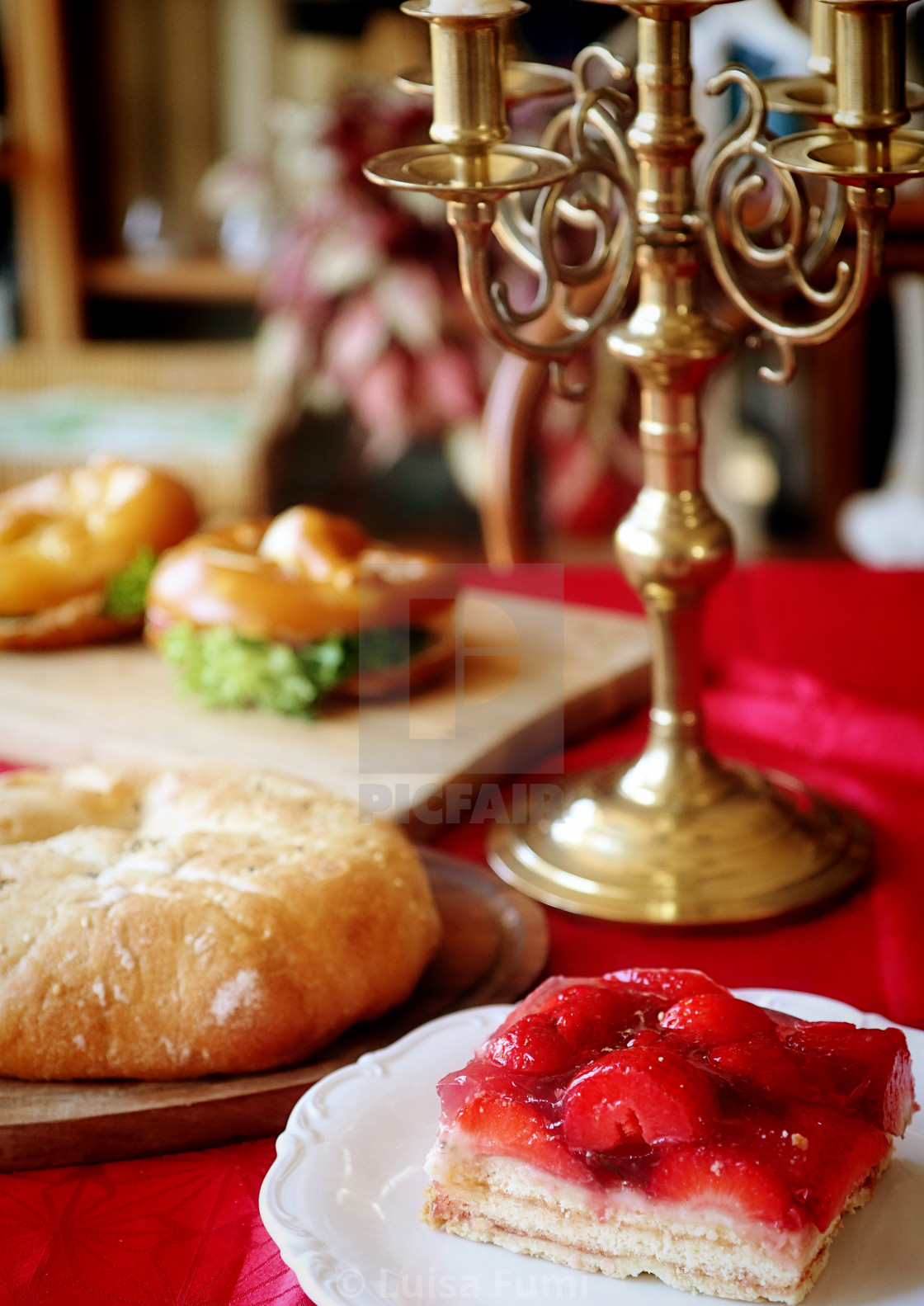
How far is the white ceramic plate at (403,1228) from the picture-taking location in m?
0.65

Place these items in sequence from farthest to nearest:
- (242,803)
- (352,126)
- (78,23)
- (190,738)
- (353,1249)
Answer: (78,23), (352,126), (190,738), (242,803), (353,1249)

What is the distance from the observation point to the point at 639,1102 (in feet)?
2.16

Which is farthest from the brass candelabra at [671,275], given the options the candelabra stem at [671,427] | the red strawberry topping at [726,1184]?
the red strawberry topping at [726,1184]

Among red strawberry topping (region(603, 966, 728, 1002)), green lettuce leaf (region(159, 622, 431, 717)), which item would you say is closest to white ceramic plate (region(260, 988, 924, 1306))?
red strawberry topping (region(603, 966, 728, 1002))

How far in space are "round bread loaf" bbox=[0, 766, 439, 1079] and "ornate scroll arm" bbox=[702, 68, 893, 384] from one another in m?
0.42

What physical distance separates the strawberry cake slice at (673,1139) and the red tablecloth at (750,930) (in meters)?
0.13

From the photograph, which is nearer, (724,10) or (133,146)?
(724,10)

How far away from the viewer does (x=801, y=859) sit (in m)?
1.09

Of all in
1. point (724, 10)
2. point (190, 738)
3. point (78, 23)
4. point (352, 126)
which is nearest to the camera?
point (190, 738)

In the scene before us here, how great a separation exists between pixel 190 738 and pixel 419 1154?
698 mm

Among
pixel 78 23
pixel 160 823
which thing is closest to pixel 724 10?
pixel 160 823

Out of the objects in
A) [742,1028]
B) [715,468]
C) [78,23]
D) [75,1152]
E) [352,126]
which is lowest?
[715,468]

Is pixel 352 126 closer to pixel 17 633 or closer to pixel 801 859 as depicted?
pixel 17 633

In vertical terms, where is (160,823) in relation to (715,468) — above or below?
above
